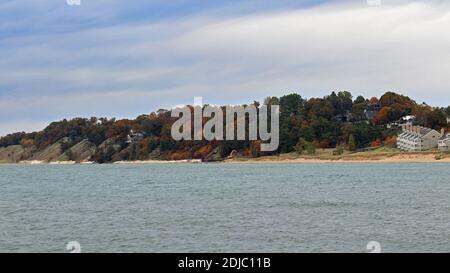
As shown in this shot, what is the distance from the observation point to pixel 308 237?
48.7 m

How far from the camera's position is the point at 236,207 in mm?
72875

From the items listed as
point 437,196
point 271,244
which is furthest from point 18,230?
point 437,196
